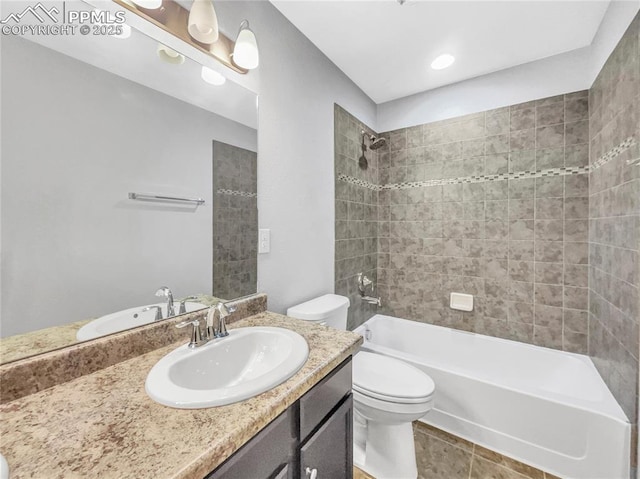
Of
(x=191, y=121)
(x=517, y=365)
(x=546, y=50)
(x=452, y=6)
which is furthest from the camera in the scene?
(x=517, y=365)

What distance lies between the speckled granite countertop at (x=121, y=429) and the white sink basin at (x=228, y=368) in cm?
2

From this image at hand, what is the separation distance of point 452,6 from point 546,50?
0.92 meters

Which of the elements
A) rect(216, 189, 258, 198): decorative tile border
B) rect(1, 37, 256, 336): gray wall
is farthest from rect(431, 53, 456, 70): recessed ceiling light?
rect(1, 37, 256, 336): gray wall

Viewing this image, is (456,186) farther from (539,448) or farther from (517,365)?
(539,448)

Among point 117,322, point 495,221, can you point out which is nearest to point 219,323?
point 117,322

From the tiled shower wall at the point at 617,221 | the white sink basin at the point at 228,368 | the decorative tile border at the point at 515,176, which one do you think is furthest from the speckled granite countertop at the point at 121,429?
the decorative tile border at the point at 515,176

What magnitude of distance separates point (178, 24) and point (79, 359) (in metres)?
1.22

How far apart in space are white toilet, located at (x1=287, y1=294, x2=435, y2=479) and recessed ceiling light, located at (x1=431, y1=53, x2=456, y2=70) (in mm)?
1915

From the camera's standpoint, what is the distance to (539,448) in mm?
1421

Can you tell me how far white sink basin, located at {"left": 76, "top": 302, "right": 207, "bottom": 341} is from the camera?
2.59ft

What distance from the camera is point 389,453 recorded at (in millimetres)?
1378

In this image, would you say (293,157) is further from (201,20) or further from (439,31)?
(439,31)

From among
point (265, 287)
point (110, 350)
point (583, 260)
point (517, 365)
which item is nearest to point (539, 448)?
point (517, 365)

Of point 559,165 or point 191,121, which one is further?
point 559,165
